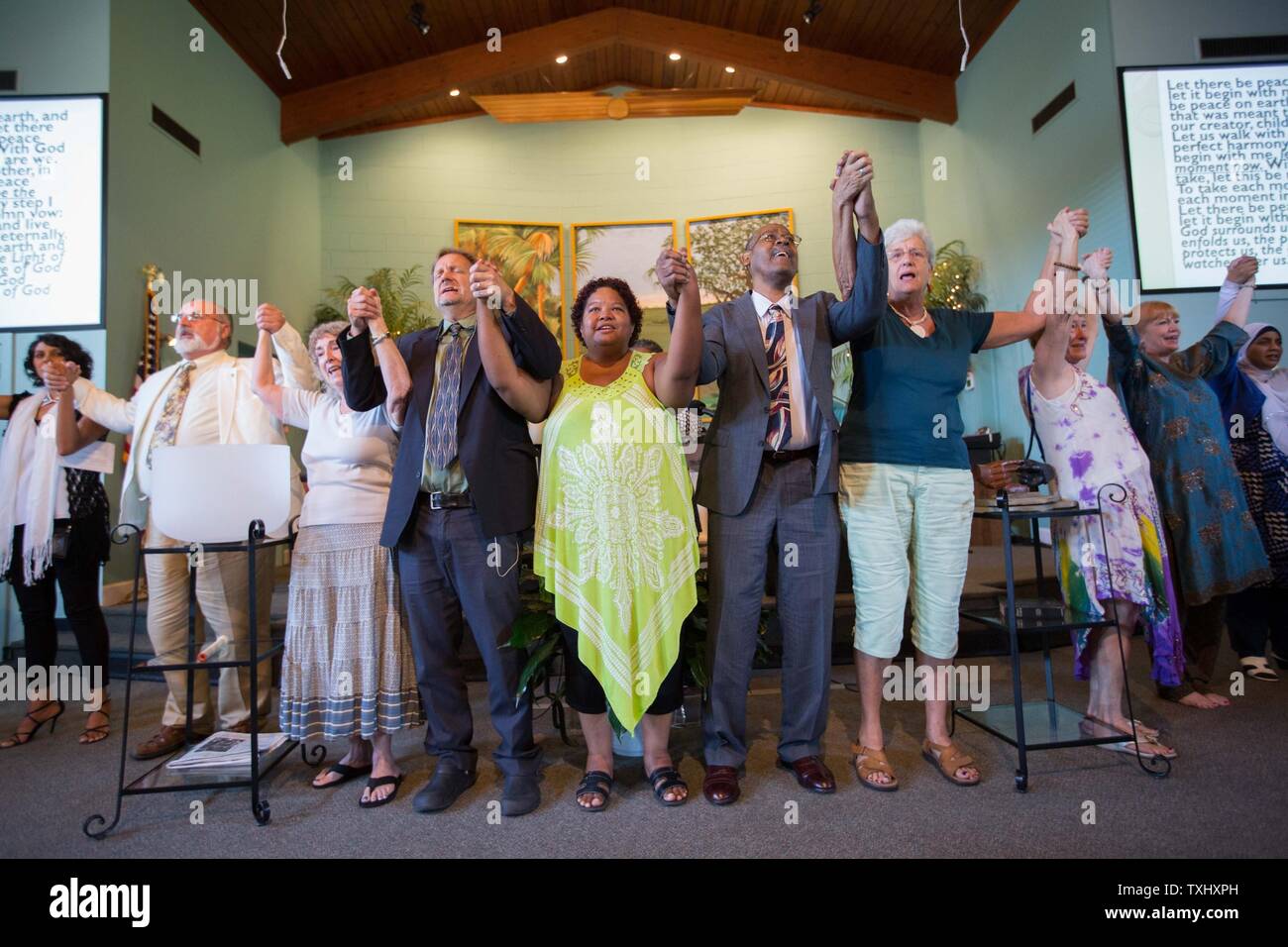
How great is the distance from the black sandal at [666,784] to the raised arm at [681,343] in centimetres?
115

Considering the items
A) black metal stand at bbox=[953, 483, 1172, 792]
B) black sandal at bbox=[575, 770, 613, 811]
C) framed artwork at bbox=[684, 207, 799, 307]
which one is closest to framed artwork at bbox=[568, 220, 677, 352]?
framed artwork at bbox=[684, 207, 799, 307]

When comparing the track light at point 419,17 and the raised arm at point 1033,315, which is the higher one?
the track light at point 419,17

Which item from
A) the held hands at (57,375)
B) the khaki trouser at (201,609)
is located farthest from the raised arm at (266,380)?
the held hands at (57,375)

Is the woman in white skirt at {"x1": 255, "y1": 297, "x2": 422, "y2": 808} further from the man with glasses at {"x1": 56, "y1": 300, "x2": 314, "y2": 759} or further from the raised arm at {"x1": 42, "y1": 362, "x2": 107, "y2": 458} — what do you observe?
the raised arm at {"x1": 42, "y1": 362, "x2": 107, "y2": 458}

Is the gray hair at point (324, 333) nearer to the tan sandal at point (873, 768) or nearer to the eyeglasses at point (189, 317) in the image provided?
the eyeglasses at point (189, 317)

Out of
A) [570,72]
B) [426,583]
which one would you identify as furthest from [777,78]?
[426,583]

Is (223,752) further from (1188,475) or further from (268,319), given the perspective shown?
A: (1188,475)

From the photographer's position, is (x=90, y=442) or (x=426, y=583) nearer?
(x=426, y=583)

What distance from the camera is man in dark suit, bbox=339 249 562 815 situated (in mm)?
2199

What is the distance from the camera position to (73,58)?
509 cm

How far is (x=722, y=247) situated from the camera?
8766 millimetres

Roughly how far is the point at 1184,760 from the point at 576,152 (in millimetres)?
8828

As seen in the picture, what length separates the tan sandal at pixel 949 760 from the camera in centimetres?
224
